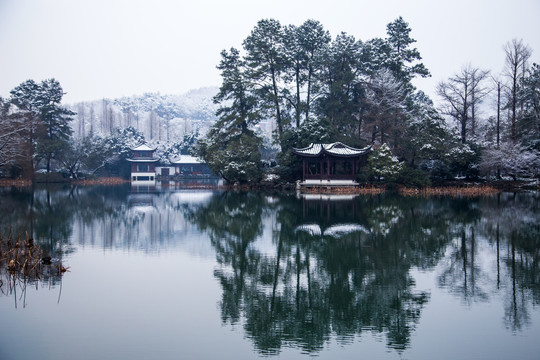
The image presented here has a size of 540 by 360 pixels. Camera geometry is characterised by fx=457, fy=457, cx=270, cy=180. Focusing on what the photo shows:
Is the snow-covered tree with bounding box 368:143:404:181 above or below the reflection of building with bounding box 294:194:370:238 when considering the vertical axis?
above

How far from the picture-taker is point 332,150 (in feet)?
106

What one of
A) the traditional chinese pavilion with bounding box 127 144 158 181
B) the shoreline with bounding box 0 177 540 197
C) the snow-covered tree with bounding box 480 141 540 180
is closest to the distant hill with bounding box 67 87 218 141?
the traditional chinese pavilion with bounding box 127 144 158 181

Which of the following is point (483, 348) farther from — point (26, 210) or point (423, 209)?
point (26, 210)

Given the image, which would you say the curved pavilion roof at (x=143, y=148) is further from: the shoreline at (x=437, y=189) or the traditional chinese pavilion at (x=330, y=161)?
the traditional chinese pavilion at (x=330, y=161)

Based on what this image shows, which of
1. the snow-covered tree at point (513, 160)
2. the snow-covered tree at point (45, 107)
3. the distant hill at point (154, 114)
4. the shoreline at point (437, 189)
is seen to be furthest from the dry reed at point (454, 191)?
the distant hill at point (154, 114)

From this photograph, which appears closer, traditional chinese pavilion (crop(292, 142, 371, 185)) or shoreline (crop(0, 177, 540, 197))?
shoreline (crop(0, 177, 540, 197))

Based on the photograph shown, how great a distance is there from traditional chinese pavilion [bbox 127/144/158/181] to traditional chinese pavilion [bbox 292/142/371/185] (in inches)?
1185

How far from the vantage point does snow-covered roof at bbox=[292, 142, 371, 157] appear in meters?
31.8

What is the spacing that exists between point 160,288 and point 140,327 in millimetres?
1870

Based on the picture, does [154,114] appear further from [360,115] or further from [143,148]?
[360,115]

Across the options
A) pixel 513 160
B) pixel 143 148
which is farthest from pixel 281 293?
pixel 143 148

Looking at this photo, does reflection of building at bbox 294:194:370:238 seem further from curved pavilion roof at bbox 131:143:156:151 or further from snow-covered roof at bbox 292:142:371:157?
curved pavilion roof at bbox 131:143:156:151

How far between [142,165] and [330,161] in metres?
32.3

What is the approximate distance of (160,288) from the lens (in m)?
8.27
